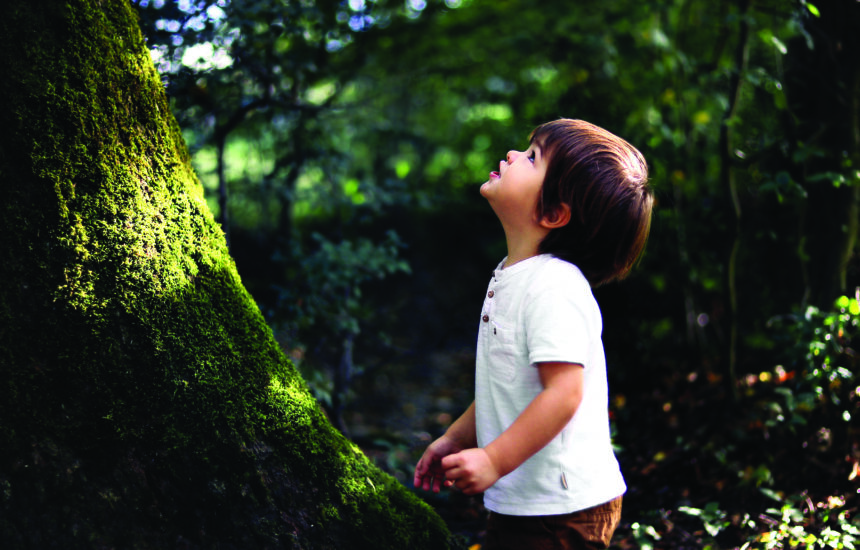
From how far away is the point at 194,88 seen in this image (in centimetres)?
294

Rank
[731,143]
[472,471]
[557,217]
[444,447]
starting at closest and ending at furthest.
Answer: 1. [472,471]
2. [557,217]
3. [444,447]
4. [731,143]

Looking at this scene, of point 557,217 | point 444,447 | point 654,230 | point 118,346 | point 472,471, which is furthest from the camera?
point 654,230

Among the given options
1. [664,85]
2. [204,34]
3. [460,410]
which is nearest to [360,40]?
[204,34]

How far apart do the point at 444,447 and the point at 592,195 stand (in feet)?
2.83

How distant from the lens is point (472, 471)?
147 centimetres

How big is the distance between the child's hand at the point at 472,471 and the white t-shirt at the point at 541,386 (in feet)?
0.57

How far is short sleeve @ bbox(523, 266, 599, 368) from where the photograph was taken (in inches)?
58.9

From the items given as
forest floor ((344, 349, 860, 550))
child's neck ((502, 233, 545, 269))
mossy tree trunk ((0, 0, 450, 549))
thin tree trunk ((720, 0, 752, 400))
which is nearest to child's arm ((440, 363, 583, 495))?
child's neck ((502, 233, 545, 269))

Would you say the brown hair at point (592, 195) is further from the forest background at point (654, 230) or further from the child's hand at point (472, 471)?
the child's hand at point (472, 471)

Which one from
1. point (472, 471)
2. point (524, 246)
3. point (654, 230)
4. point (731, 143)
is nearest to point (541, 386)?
point (472, 471)

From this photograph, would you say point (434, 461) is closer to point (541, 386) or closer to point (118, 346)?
point (541, 386)

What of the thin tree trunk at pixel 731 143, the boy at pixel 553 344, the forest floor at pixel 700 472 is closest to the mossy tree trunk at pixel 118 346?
the boy at pixel 553 344

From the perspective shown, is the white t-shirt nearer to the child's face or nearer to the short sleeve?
the short sleeve

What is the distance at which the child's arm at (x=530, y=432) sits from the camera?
4.87 ft
